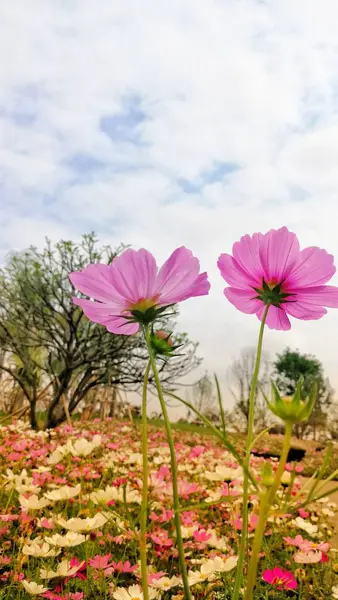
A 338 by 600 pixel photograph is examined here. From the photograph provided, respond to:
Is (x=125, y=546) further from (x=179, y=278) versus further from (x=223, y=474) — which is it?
(x=179, y=278)

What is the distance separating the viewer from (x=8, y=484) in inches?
92.9

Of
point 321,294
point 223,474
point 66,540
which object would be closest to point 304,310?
point 321,294

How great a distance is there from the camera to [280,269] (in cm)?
64

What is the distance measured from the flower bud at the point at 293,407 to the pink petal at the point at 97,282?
251 millimetres

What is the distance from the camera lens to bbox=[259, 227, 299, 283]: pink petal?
64cm

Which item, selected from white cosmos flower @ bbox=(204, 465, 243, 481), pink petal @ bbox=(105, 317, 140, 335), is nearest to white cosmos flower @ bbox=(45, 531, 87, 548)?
white cosmos flower @ bbox=(204, 465, 243, 481)

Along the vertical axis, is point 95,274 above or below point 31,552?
above

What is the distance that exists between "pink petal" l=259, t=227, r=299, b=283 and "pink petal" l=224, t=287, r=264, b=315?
0.05 m

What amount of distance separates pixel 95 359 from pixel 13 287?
215 cm

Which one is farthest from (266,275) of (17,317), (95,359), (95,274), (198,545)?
(17,317)

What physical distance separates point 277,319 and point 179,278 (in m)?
0.19

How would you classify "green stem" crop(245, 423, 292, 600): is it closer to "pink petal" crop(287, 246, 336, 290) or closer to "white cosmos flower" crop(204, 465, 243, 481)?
"pink petal" crop(287, 246, 336, 290)

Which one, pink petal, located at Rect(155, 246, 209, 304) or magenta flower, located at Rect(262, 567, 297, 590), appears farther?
magenta flower, located at Rect(262, 567, 297, 590)

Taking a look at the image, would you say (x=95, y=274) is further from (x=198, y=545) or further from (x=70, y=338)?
(x=70, y=338)
